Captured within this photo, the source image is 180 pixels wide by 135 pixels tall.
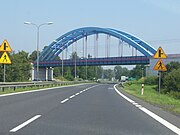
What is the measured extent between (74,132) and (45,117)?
314 cm

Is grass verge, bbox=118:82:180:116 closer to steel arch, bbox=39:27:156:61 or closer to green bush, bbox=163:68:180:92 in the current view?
green bush, bbox=163:68:180:92

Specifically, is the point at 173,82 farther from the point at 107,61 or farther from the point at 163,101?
the point at 107,61

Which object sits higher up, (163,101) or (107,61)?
(107,61)

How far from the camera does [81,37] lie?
11662cm

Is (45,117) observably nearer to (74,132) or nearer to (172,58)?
(74,132)

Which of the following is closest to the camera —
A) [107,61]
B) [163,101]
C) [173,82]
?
[163,101]

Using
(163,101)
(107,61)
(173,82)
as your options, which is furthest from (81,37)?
(163,101)

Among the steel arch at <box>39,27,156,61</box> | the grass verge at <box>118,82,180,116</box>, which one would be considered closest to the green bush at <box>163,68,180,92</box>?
the grass verge at <box>118,82,180,116</box>

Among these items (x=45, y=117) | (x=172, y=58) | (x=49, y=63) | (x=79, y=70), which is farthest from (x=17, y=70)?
(x=45, y=117)

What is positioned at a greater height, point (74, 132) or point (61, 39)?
point (61, 39)

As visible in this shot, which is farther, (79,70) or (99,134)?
(79,70)

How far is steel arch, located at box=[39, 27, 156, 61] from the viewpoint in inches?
3871

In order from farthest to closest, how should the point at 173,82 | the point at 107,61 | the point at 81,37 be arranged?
1. the point at 81,37
2. the point at 107,61
3. the point at 173,82

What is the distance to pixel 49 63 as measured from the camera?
384 ft
